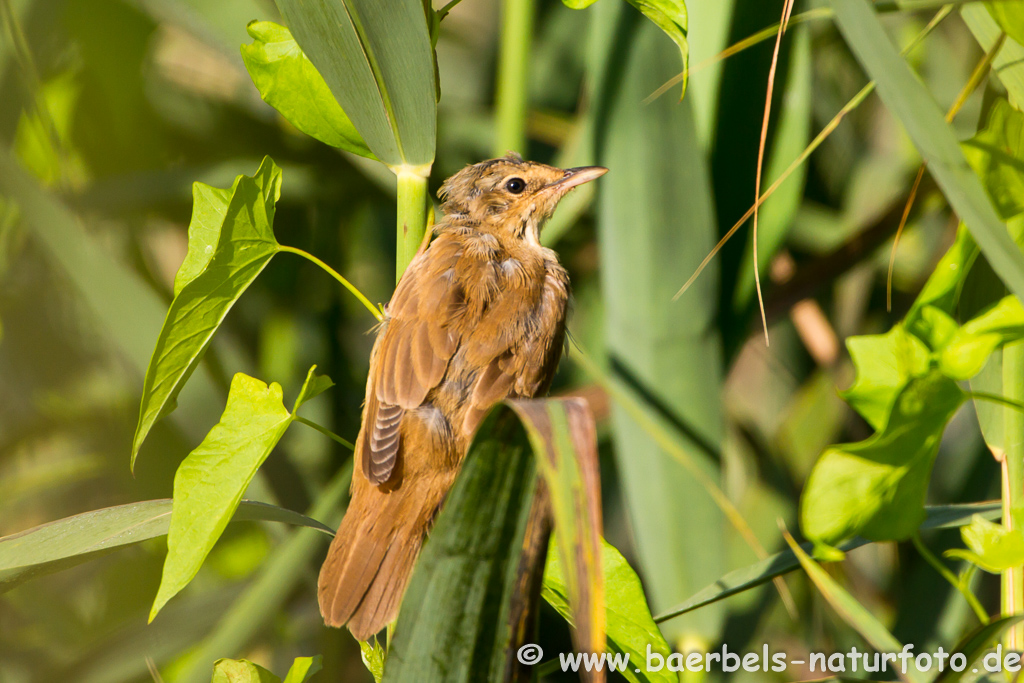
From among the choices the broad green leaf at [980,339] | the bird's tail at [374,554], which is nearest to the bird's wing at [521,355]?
the bird's tail at [374,554]

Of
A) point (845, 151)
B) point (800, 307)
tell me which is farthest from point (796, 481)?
point (845, 151)

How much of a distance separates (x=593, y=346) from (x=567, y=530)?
4.68ft

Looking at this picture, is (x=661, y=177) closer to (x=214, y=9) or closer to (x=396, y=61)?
(x=396, y=61)

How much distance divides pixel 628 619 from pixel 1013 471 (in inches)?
17.5

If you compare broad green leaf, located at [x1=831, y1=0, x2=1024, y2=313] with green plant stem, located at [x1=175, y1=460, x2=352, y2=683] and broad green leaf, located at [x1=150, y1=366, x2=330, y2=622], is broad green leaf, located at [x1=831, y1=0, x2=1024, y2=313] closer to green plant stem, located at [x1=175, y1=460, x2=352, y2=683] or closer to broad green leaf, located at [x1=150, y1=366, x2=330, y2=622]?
broad green leaf, located at [x1=150, y1=366, x2=330, y2=622]

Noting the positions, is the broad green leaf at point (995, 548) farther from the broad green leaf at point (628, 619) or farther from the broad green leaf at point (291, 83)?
the broad green leaf at point (291, 83)

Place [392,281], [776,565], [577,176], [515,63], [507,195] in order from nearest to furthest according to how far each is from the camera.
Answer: [776,565]
[515,63]
[577,176]
[507,195]
[392,281]

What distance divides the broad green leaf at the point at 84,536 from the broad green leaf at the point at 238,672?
151mm

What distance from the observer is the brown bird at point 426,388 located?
0.97 m

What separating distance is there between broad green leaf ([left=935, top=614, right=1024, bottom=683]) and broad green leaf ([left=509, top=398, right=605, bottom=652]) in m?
0.35

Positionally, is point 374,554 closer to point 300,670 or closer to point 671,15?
point 300,670

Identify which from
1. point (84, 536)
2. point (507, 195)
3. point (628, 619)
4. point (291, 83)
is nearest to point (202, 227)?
point (291, 83)

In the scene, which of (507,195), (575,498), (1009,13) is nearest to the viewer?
(575,498)

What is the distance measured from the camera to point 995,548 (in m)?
0.67
